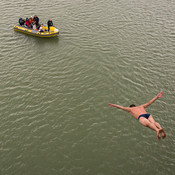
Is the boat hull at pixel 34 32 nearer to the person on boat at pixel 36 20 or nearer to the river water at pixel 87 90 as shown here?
the river water at pixel 87 90

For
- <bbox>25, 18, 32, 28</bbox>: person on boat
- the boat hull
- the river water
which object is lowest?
the river water

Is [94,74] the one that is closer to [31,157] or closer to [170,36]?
[31,157]

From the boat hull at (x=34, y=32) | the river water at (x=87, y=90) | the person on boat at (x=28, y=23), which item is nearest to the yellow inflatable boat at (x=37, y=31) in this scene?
the boat hull at (x=34, y=32)

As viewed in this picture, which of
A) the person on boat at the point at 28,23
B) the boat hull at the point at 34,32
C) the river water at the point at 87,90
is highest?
the person on boat at the point at 28,23

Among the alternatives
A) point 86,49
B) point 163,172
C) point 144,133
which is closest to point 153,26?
point 86,49

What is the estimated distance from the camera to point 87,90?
1753 centimetres

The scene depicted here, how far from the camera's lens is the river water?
1288cm

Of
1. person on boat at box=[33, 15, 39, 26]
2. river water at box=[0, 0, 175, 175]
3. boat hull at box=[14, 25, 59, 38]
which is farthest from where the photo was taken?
person on boat at box=[33, 15, 39, 26]

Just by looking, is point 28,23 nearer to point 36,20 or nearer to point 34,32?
point 36,20

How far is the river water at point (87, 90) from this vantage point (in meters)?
12.9

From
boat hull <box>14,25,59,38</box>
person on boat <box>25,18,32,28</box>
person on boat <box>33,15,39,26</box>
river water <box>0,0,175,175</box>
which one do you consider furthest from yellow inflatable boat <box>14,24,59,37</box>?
person on boat <box>33,15,39,26</box>

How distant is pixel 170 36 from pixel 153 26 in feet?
9.44

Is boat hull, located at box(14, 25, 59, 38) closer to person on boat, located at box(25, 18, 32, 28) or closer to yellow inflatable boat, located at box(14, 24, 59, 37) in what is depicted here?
yellow inflatable boat, located at box(14, 24, 59, 37)

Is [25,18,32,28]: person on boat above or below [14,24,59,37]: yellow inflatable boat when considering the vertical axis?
above
